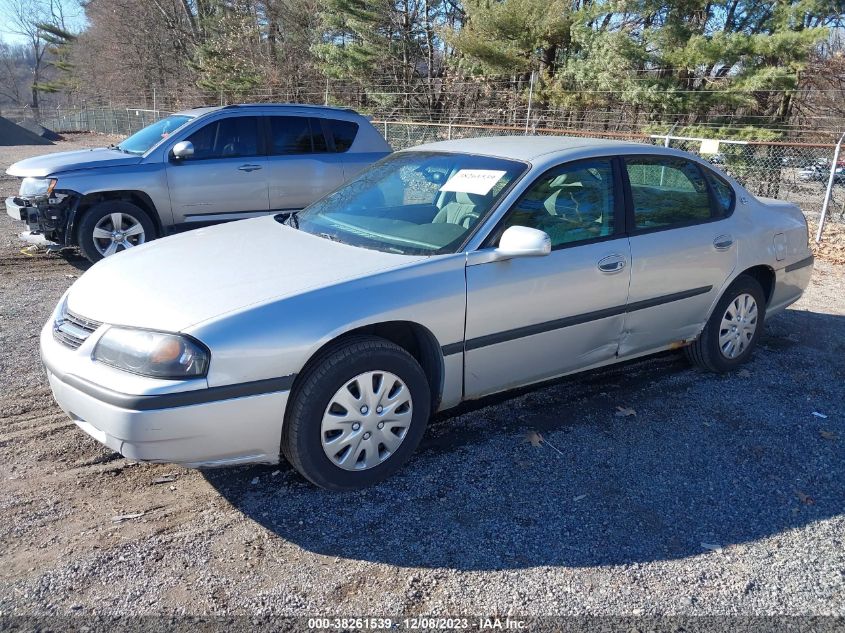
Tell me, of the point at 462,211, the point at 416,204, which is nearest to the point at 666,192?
the point at 462,211

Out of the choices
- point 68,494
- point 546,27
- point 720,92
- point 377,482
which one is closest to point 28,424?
point 68,494

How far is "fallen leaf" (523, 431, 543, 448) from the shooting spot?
12.9ft

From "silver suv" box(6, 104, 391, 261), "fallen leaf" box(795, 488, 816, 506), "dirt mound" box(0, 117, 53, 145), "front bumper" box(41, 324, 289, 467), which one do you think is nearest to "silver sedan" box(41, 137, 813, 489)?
"front bumper" box(41, 324, 289, 467)

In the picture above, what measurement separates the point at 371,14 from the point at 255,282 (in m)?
23.6

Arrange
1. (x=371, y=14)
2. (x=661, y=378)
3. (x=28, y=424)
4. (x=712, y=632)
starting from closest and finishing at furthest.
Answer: (x=712, y=632), (x=28, y=424), (x=661, y=378), (x=371, y=14)

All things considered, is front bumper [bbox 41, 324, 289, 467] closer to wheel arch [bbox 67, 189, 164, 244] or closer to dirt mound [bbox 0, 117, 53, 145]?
wheel arch [bbox 67, 189, 164, 244]

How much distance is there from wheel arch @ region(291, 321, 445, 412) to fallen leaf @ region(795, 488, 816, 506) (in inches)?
73.8

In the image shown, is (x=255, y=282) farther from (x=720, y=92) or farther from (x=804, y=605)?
(x=720, y=92)

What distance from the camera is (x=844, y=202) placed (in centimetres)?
1096

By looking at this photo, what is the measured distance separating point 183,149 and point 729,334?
19.0 ft

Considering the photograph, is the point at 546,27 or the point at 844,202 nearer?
the point at 844,202

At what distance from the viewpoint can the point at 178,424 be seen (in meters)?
2.88

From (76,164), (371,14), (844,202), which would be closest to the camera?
(76,164)

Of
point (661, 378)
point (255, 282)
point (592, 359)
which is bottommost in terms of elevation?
point (661, 378)
